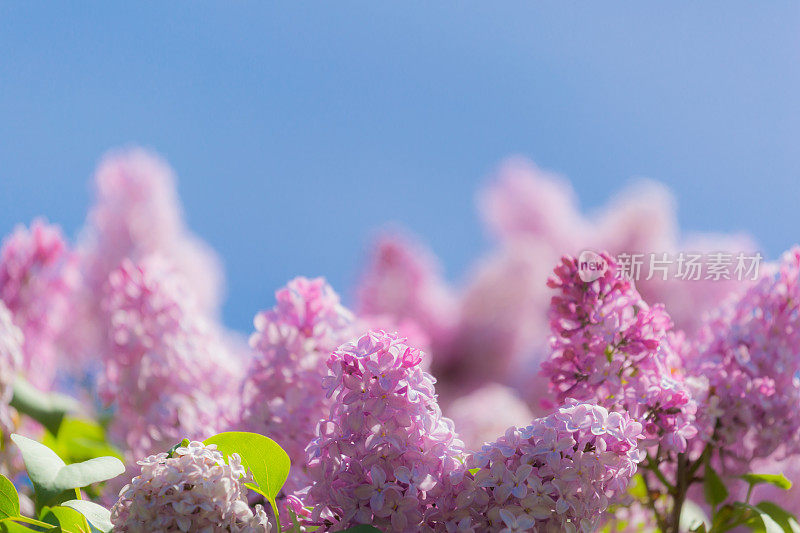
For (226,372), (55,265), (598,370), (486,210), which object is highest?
(486,210)

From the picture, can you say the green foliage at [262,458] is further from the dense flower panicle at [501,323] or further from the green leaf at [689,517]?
the dense flower panicle at [501,323]

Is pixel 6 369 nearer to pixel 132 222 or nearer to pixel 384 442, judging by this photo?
pixel 384 442

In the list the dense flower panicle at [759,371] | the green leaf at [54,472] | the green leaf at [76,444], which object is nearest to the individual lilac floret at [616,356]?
the dense flower panicle at [759,371]

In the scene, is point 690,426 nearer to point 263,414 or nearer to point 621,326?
point 621,326

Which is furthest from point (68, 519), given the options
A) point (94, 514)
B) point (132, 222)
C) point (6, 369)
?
point (132, 222)

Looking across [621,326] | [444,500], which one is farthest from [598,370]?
[444,500]
